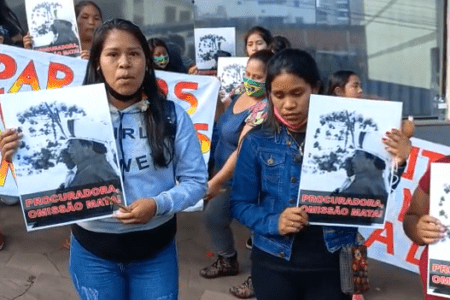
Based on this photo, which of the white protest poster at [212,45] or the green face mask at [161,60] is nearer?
the green face mask at [161,60]

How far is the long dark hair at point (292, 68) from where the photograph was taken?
8.34ft

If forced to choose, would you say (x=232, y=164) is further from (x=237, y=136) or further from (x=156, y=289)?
(x=156, y=289)

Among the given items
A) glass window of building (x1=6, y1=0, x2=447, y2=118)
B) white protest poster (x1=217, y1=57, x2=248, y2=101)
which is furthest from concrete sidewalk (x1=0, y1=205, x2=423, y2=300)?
glass window of building (x1=6, y1=0, x2=447, y2=118)

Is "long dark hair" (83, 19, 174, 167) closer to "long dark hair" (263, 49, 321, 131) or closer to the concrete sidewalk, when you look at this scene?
"long dark hair" (263, 49, 321, 131)

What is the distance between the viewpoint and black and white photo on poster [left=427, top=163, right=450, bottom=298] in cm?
238

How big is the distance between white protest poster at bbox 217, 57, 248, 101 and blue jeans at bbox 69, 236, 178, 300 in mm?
2934

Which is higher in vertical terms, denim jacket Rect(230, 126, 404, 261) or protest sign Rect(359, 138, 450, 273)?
denim jacket Rect(230, 126, 404, 261)

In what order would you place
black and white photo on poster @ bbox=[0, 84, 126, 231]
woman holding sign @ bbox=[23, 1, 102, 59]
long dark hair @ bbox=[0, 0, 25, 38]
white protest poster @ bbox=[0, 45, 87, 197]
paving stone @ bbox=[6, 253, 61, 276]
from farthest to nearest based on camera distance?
long dark hair @ bbox=[0, 0, 25, 38] < woman holding sign @ bbox=[23, 1, 102, 59] < paving stone @ bbox=[6, 253, 61, 276] < white protest poster @ bbox=[0, 45, 87, 197] < black and white photo on poster @ bbox=[0, 84, 126, 231]

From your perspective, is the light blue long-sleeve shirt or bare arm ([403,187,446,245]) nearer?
bare arm ([403,187,446,245])

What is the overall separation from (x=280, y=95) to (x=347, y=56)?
4.29 m

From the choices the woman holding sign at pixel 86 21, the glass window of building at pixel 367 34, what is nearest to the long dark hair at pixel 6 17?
the woman holding sign at pixel 86 21

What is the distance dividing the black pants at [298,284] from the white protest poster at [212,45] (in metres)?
3.48

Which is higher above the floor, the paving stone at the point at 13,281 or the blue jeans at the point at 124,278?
the blue jeans at the point at 124,278

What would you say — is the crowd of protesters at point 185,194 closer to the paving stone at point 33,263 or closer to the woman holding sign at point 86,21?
the paving stone at point 33,263
